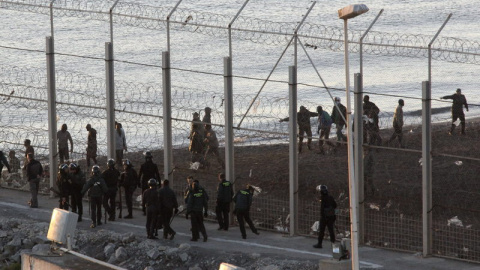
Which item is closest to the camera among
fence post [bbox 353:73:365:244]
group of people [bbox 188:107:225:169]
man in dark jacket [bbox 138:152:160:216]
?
fence post [bbox 353:73:365:244]

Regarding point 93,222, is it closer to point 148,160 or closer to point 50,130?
point 148,160

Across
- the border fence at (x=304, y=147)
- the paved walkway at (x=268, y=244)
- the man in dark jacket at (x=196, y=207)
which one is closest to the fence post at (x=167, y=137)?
the border fence at (x=304, y=147)

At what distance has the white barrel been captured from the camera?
16.3m

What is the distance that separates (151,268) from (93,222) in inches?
105

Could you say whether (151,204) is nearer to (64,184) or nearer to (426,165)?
(64,184)

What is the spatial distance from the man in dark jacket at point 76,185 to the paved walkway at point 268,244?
1.22 feet

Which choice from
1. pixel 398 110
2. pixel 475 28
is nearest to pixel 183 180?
pixel 398 110

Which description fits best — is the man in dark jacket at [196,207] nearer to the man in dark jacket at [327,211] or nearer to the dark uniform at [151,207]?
the dark uniform at [151,207]

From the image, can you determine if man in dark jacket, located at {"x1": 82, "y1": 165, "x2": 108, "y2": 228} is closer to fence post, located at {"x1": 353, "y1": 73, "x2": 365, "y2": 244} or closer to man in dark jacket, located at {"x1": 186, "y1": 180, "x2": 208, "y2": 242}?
man in dark jacket, located at {"x1": 186, "y1": 180, "x2": 208, "y2": 242}

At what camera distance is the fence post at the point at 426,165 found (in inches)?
803

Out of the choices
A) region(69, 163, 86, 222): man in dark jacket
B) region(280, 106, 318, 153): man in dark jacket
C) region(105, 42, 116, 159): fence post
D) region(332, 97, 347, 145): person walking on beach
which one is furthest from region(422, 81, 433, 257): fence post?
region(105, 42, 116, 159): fence post

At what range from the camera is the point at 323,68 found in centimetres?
3897

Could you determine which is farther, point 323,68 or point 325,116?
point 323,68

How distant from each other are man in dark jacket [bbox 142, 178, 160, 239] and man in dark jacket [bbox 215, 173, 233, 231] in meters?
1.26
